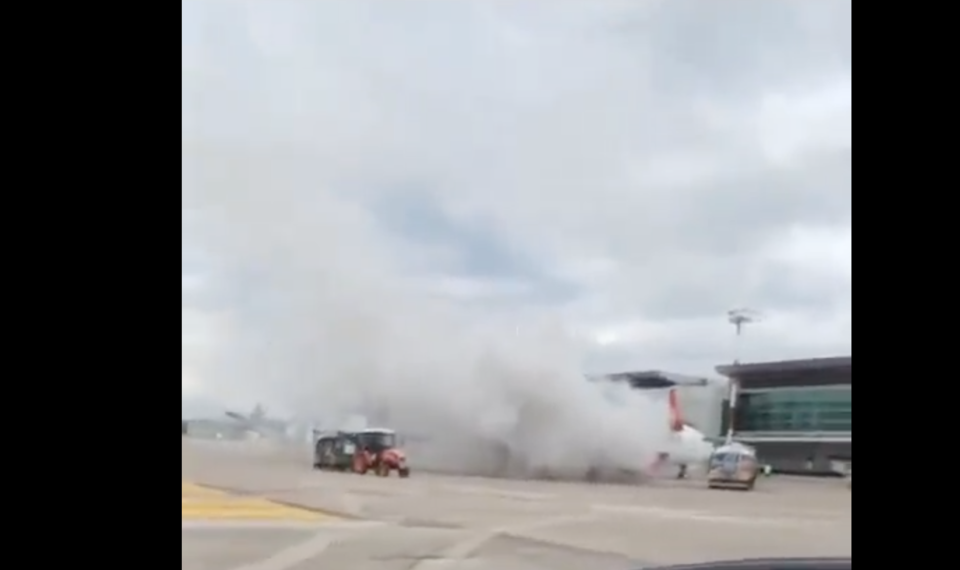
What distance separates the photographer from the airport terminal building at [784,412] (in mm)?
3222

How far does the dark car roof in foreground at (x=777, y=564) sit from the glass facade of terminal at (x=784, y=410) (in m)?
1.64

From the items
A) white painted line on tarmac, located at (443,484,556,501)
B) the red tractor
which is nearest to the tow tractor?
the red tractor

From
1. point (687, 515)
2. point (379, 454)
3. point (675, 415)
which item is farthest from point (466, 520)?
point (675, 415)

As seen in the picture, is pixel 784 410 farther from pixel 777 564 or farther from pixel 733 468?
pixel 777 564

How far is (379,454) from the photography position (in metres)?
4.33

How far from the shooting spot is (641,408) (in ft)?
14.8

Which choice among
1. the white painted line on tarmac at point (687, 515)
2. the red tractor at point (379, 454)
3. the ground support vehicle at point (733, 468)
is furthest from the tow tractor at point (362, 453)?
the ground support vehicle at point (733, 468)

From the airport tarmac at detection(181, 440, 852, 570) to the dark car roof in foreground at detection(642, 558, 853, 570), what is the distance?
1.19m
